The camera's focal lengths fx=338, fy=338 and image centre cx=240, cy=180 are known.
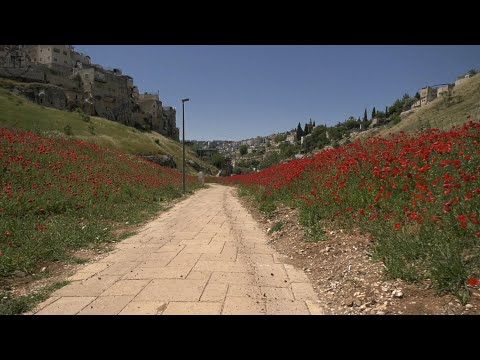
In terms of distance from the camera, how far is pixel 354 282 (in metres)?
3.92

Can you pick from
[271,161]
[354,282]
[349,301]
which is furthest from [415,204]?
[271,161]

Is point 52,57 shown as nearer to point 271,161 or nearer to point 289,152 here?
point 271,161

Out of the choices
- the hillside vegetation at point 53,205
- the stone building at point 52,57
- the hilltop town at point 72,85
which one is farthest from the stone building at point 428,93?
the stone building at point 52,57

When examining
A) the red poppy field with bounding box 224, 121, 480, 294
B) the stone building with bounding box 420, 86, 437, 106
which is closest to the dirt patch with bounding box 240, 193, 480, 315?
the red poppy field with bounding box 224, 121, 480, 294

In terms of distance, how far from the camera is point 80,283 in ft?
14.2

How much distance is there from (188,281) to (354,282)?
6.58 feet

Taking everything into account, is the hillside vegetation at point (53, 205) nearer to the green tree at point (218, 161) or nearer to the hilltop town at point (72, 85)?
the hilltop town at point (72, 85)

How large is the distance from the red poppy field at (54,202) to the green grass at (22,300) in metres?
0.85

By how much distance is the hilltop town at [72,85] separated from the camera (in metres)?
62.0

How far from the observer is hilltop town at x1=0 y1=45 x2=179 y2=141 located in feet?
203

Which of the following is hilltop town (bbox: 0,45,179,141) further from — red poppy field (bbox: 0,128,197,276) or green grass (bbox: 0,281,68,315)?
green grass (bbox: 0,281,68,315)
